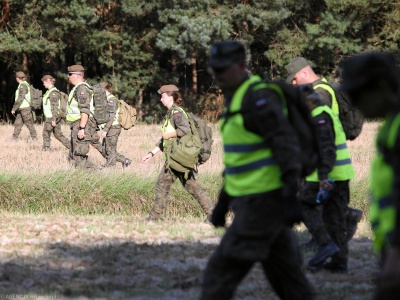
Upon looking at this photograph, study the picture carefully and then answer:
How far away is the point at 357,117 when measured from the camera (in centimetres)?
766

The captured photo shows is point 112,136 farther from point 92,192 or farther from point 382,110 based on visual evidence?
point 382,110

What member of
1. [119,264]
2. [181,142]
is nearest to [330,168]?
[119,264]

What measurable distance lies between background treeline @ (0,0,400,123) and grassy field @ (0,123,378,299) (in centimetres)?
1576

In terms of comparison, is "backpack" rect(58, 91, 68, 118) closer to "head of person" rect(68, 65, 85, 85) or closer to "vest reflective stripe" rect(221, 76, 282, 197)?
"head of person" rect(68, 65, 85, 85)

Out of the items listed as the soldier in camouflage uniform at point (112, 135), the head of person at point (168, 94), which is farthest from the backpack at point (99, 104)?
the head of person at point (168, 94)

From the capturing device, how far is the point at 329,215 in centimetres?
742

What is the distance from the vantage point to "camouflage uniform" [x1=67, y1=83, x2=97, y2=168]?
1359 cm

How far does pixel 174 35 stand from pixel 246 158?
27.6 metres

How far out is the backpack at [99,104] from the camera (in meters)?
14.4

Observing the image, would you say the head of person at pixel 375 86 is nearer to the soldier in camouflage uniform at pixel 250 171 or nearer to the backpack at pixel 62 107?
the soldier in camouflage uniform at pixel 250 171

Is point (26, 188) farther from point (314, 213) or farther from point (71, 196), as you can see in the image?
point (314, 213)

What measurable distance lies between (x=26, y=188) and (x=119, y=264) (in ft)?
14.9

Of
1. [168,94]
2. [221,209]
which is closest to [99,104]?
[168,94]

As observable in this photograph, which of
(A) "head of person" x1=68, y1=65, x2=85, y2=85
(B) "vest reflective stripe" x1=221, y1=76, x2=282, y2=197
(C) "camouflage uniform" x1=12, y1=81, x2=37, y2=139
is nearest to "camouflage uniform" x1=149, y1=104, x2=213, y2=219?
(A) "head of person" x1=68, y1=65, x2=85, y2=85
